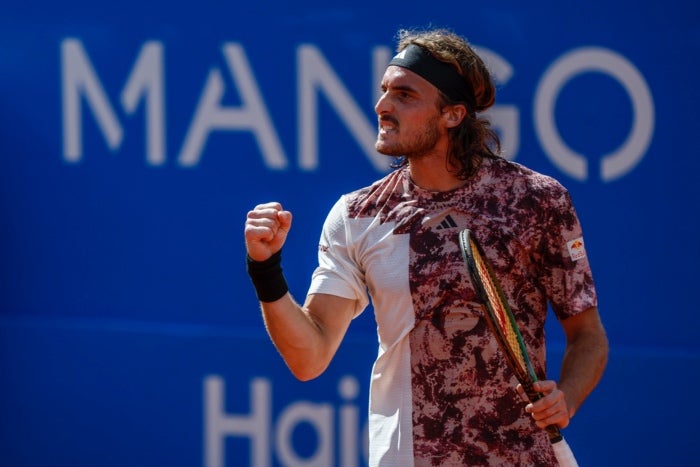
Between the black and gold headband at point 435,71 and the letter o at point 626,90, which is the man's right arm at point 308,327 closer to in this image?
the black and gold headband at point 435,71

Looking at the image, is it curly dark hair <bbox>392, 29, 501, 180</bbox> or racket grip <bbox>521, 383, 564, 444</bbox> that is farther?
curly dark hair <bbox>392, 29, 501, 180</bbox>

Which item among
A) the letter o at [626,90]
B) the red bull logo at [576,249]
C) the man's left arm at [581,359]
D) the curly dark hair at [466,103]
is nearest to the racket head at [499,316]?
the man's left arm at [581,359]

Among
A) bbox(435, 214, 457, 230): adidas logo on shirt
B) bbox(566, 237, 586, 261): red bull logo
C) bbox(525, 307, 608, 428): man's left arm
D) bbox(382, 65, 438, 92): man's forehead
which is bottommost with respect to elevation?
bbox(525, 307, 608, 428): man's left arm

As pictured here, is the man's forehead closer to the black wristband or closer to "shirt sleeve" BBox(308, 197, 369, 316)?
"shirt sleeve" BBox(308, 197, 369, 316)

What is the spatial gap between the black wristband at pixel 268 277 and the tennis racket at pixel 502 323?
420 millimetres

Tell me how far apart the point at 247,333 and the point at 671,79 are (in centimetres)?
169

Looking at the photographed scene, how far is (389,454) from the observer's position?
2785mm

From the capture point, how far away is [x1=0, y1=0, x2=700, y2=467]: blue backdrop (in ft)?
13.1

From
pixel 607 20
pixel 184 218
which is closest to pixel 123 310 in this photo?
pixel 184 218

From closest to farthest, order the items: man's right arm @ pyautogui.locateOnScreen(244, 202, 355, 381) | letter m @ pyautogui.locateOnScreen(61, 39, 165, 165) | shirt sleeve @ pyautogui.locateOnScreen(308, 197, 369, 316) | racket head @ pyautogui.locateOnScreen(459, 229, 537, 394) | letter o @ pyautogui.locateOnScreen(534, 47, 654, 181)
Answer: racket head @ pyautogui.locateOnScreen(459, 229, 537, 394) → man's right arm @ pyautogui.locateOnScreen(244, 202, 355, 381) → shirt sleeve @ pyautogui.locateOnScreen(308, 197, 369, 316) → letter o @ pyautogui.locateOnScreen(534, 47, 654, 181) → letter m @ pyautogui.locateOnScreen(61, 39, 165, 165)

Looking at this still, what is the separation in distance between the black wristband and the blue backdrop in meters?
1.55

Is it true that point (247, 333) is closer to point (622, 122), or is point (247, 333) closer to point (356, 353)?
point (356, 353)

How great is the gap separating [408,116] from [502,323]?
63 centimetres

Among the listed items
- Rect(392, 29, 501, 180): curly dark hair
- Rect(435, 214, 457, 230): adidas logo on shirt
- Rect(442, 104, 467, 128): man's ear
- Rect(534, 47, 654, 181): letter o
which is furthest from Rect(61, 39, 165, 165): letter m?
Rect(435, 214, 457, 230): adidas logo on shirt
